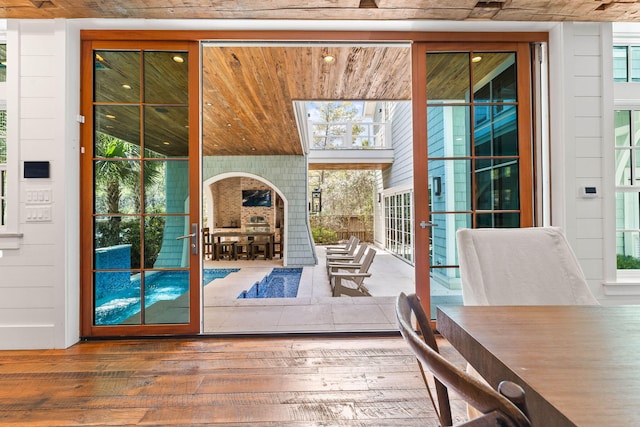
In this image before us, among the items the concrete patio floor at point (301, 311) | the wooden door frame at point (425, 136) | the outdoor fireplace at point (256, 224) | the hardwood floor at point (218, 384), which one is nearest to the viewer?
the hardwood floor at point (218, 384)

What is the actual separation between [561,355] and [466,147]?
245 centimetres

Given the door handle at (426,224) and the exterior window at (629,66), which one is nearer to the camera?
the door handle at (426,224)

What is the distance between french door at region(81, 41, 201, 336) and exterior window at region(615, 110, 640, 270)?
381 cm

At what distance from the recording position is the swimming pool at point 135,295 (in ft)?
9.46

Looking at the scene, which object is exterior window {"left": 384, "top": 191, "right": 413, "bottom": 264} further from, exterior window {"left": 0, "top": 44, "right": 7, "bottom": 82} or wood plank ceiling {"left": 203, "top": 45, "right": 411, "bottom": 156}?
exterior window {"left": 0, "top": 44, "right": 7, "bottom": 82}

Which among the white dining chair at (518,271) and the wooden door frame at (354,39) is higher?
the wooden door frame at (354,39)

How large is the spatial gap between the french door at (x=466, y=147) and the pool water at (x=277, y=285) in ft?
8.97

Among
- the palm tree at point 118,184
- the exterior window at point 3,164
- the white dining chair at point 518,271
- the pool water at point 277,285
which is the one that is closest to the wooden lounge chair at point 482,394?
the white dining chair at point 518,271

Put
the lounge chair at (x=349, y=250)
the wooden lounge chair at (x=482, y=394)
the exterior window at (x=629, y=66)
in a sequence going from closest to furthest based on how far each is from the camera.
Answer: the wooden lounge chair at (x=482, y=394) < the exterior window at (x=629, y=66) < the lounge chair at (x=349, y=250)

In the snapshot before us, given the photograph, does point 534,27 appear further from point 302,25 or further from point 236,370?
point 236,370

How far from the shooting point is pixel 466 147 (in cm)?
296

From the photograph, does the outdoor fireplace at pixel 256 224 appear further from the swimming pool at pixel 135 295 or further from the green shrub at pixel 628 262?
the green shrub at pixel 628 262

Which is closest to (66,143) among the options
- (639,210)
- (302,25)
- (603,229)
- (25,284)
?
(25,284)

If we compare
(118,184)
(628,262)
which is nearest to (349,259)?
(628,262)
